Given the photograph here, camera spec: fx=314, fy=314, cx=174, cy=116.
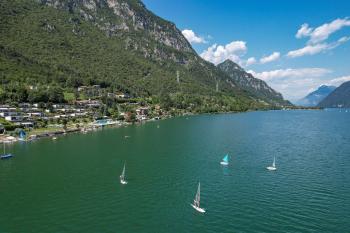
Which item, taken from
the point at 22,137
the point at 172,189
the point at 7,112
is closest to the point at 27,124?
the point at 7,112

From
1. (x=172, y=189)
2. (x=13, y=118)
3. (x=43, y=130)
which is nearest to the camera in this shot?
(x=172, y=189)

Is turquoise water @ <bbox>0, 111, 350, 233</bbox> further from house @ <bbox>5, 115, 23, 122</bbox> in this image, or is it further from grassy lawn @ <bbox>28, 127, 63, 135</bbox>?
house @ <bbox>5, 115, 23, 122</bbox>

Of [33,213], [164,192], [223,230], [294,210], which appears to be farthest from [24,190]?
[294,210]

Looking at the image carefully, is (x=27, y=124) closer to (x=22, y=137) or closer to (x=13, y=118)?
(x=13, y=118)

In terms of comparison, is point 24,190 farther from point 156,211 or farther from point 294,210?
point 294,210

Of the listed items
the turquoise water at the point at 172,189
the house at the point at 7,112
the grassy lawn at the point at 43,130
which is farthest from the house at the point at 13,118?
the turquoise water at the point at 172,189

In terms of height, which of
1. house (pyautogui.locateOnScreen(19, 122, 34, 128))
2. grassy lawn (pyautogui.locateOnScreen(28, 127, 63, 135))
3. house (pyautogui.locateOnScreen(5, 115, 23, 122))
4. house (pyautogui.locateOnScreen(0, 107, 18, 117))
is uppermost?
house (pyautogui.locateOnScreen(0, 107, 18, 117))

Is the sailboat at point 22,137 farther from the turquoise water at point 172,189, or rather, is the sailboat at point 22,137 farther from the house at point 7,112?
the house at point 7,112

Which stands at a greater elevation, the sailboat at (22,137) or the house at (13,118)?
the house at (13,118)

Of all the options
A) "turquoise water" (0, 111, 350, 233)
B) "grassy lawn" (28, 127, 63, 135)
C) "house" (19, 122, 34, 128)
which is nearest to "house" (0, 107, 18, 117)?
"house" (19, 122, 34, 128)
